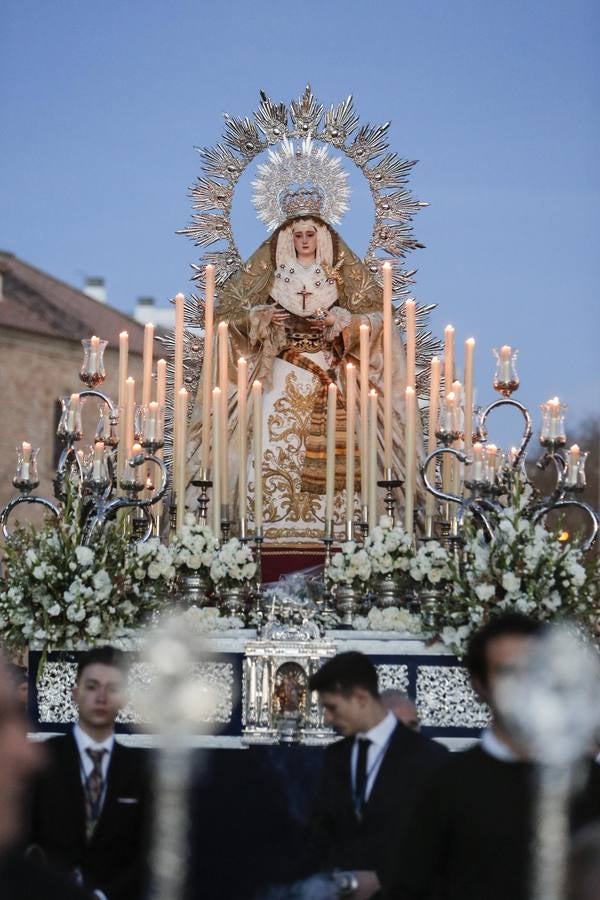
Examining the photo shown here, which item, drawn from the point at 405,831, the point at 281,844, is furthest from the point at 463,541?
the point at 405,831

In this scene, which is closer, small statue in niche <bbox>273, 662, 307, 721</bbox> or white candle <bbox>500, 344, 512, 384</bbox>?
small statue in niche <bbox>273, 662, 307, 721</bbox>

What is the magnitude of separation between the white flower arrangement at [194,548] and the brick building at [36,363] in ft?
73.2

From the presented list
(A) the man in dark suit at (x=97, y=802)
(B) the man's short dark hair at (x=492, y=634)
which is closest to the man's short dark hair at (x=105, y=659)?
(A) the man in dark suit at (x=97, y=802)

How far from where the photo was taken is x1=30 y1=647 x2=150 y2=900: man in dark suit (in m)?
5.14

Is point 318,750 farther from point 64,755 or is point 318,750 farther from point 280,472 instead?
point 280,472

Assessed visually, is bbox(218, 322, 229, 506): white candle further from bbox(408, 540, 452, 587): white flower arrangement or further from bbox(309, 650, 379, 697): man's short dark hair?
bbox(309, 650, 379, 697): man's short dark hair

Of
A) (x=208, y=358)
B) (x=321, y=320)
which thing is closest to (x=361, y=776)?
(x=208, y=358)

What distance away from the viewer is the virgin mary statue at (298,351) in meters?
10.7

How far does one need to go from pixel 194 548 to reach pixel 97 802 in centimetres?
313

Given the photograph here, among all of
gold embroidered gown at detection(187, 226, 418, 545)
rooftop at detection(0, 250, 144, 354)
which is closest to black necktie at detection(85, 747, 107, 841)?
gold embroidered gown at detection(187, 226, 418, 545)

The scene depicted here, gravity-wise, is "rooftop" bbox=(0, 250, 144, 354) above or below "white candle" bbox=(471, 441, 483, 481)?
above

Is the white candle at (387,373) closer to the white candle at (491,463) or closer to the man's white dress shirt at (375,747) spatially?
the white candle at (491,463)

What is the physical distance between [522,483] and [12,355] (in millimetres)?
23623

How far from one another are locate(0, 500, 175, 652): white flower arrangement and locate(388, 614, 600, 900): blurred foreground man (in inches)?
161
